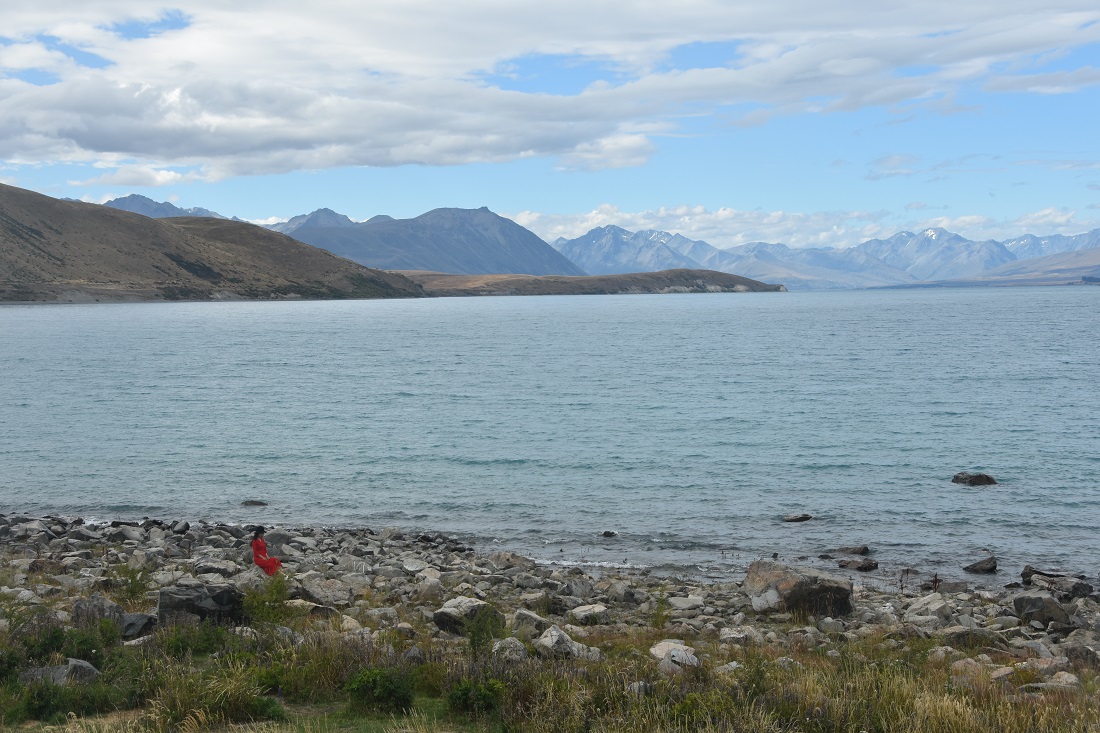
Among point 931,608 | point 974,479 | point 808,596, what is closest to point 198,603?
point 808,596

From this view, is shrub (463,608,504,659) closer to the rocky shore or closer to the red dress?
the rocky shore

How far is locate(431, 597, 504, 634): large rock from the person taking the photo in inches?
578

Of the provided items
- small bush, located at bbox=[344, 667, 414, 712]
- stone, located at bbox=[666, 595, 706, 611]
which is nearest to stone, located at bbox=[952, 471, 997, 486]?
stone, located at bbox=[666, 595, 706, 611]

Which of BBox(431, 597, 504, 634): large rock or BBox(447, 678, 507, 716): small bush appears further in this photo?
BBox(431, 597, 504, 634): large rock

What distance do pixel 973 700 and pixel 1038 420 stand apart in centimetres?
4120

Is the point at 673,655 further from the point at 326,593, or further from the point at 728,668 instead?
the point at 326,593

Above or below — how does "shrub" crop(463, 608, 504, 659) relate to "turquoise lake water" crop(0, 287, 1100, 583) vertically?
above

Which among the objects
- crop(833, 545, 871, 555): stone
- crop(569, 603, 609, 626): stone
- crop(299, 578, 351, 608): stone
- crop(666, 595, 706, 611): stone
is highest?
crop(299, 578, 351, 608): stone

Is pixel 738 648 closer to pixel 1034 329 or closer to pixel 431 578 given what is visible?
pixel 431 578

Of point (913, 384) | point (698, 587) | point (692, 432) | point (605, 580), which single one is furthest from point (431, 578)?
point (913, 384)

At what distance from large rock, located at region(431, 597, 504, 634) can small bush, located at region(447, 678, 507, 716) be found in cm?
389

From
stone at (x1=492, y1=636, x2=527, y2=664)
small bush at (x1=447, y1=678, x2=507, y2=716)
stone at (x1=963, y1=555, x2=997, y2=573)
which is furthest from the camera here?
stone at (x1=963, y1=555, x2=997, y2=573)

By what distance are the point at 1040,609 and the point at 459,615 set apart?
1138 cm

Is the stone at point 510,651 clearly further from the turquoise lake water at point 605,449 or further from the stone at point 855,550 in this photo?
the stone at point 855,550
